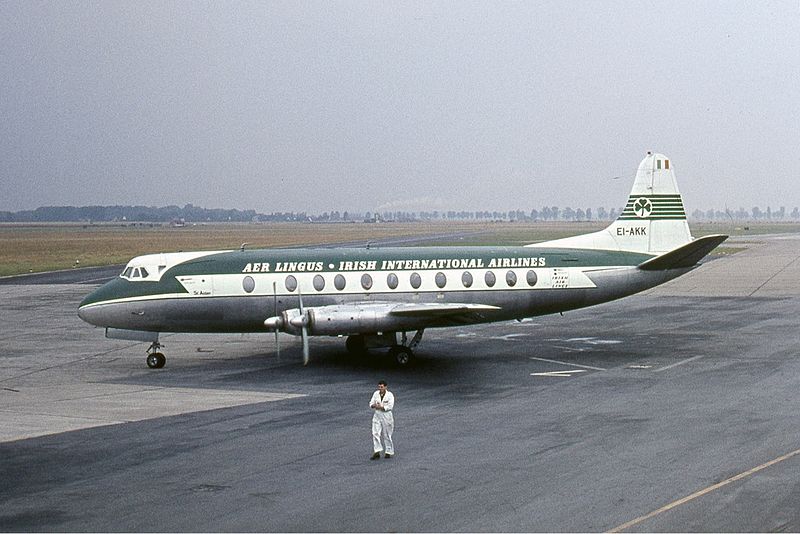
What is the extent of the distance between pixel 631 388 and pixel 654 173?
12592mm

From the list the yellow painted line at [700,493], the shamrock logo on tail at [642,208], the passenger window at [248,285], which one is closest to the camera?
the yellow painted line at [700,493]

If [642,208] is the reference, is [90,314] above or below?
below

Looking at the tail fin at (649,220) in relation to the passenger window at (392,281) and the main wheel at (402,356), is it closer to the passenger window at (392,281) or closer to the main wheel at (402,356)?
the passenger window at (392,281)

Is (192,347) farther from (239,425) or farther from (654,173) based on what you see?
(654,173)

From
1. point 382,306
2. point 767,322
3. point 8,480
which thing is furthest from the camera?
point 767,322

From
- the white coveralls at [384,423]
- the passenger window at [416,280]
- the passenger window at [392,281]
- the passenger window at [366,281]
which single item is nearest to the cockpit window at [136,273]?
the passenger window at [366,281]

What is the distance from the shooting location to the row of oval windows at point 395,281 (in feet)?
102

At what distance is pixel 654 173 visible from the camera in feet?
116

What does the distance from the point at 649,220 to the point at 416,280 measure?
33.8 ft

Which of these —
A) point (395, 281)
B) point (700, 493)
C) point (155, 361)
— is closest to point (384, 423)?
point (700, 493)

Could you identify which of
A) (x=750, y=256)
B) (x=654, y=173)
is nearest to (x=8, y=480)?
(x=654, y=173)

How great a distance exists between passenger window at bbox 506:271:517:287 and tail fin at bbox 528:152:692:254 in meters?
2.79

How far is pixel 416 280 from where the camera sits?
104 feet

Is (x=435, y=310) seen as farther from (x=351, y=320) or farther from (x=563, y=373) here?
(x=563, y=373)
